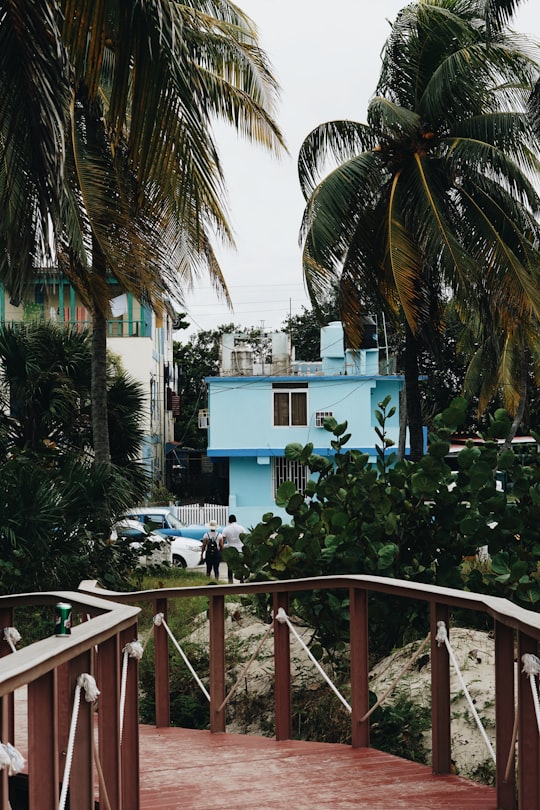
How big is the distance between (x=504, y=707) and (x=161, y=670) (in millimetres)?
2962

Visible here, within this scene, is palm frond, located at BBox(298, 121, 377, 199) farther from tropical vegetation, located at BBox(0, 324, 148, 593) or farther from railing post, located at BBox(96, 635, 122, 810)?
railing post, located at BBox(96, 635, 122, 810)

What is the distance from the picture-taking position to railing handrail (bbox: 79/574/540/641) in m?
3.86

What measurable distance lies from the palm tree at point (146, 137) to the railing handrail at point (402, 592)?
2860 mm

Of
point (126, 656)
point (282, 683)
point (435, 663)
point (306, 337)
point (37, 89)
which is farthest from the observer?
point (306, 337)

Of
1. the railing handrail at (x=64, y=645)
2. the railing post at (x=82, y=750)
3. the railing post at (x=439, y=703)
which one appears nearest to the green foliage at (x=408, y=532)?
the railing post at (x=439, y=703)

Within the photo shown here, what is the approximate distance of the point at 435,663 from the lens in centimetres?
491

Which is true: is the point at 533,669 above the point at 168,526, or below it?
above

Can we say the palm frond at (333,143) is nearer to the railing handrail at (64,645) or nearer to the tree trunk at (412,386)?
the tree trunk at (412,386)

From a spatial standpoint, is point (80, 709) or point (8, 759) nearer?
point (8, 759)

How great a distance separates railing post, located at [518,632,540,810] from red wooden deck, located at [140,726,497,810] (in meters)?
0.73

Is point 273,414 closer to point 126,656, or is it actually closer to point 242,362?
point 242,362

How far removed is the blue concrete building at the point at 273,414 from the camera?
125 ft

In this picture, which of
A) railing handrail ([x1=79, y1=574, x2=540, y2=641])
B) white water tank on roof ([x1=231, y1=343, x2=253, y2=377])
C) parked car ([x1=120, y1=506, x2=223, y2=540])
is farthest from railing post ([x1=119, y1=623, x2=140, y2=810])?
white water tank on roof ([x1=231, y1=343, x2=253, y2=377])

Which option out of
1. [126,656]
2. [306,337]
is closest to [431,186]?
[126,656]
